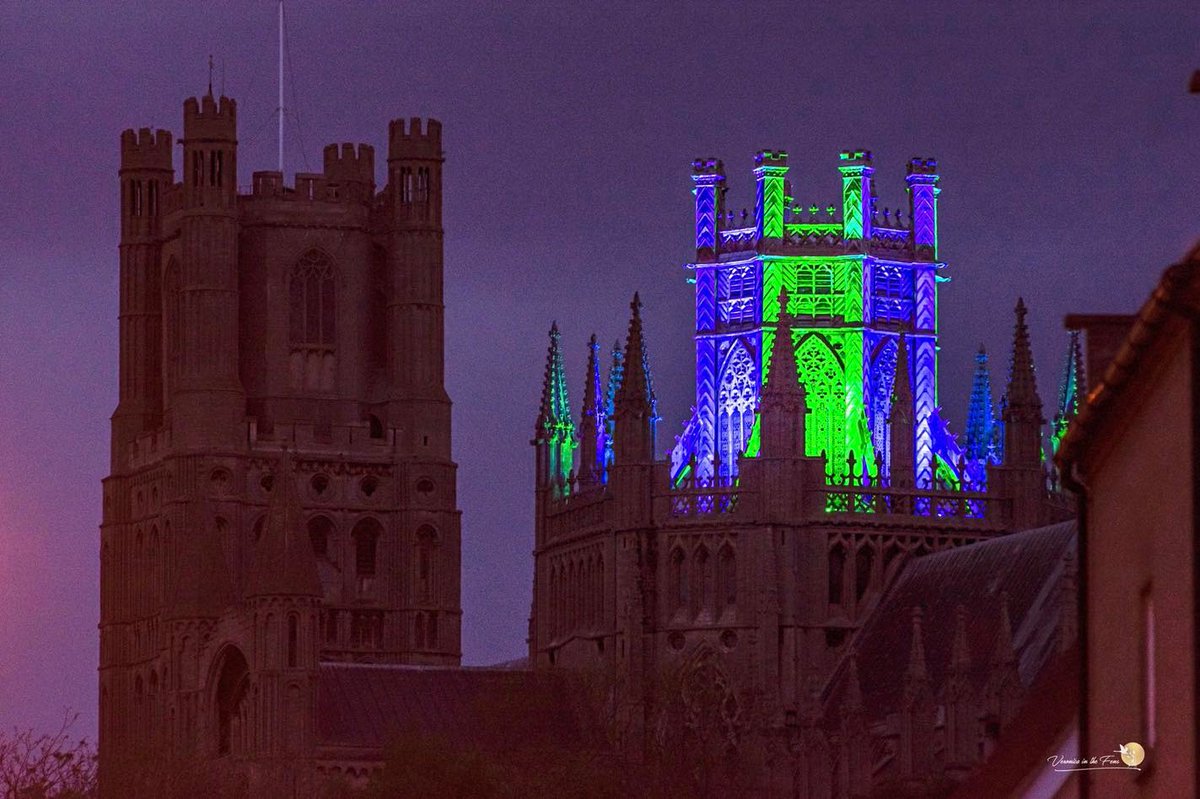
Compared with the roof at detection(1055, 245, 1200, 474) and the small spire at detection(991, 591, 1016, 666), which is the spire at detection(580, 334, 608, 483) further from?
the roof at detection(1055, 245, 1200, 474)

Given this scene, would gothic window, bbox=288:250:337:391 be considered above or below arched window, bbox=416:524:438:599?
above

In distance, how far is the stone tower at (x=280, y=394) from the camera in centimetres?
15150

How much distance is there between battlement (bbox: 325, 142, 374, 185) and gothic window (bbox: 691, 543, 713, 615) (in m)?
42.9

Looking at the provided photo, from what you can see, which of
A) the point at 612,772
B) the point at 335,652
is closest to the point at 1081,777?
the point at 612,772

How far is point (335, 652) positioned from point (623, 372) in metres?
32.8

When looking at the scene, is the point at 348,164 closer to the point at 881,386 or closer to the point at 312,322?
the point at 312,322

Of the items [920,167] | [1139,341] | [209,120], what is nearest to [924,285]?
[920,167]

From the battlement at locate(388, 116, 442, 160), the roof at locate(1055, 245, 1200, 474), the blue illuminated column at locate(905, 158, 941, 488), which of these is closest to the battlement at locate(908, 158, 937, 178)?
the blue illuminated column at locate(905, 158, 941, 488)

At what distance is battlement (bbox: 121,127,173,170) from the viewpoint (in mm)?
159250

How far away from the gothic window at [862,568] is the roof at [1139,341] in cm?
7954

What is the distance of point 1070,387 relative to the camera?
127562 millimetres

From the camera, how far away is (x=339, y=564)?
154 m

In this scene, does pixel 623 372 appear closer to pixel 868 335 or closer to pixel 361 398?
pixel 868 335

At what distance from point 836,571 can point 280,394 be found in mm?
42286
